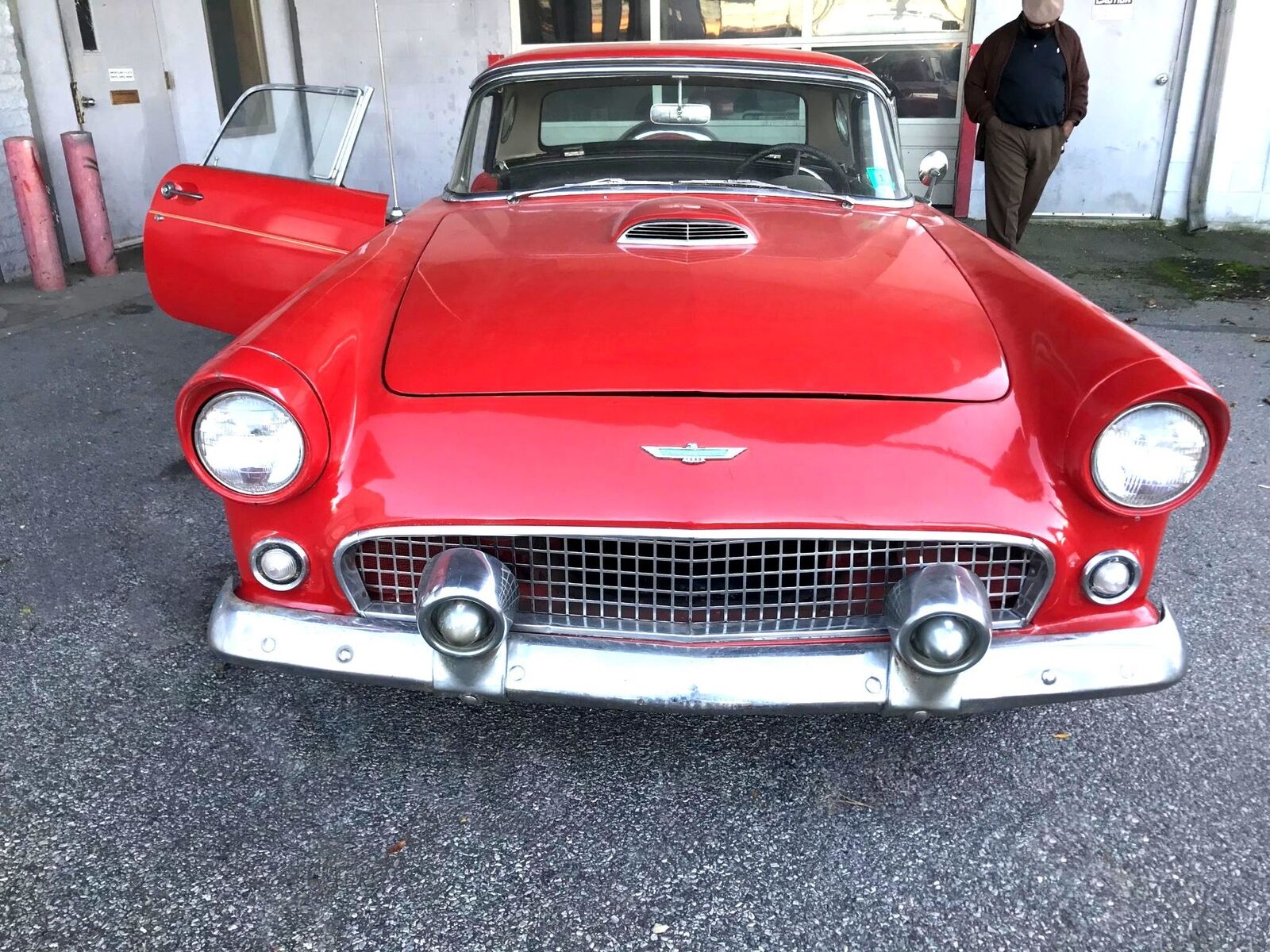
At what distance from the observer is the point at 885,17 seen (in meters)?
7.89

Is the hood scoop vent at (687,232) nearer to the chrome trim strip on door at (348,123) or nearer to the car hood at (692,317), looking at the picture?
the car hood at (692,317)

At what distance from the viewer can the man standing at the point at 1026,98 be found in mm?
5582

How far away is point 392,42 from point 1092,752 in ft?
26.4

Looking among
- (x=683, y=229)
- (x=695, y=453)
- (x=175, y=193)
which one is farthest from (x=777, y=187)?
(x=175, y=193)

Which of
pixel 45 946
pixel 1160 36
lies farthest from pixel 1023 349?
pixel 1160 36

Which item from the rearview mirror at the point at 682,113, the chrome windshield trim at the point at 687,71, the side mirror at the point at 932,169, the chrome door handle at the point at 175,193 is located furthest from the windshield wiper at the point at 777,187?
the chrome door handle at the point at 175,193

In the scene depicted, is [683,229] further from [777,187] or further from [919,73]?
[919,73]

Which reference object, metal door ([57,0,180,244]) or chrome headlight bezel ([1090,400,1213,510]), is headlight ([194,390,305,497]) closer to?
chrome headlight bezel ([1090,400,1213,510])

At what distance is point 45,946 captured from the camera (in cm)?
170

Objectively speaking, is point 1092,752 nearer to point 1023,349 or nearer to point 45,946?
point 1023,349

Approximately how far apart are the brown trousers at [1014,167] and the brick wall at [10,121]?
6.06 metres

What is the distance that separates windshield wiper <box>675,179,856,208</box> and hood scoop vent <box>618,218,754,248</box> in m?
0.47

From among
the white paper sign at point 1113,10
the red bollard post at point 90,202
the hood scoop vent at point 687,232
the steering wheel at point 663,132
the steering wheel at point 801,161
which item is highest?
the white paper sign at point 1113,10

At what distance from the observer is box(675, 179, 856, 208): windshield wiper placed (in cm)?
289
